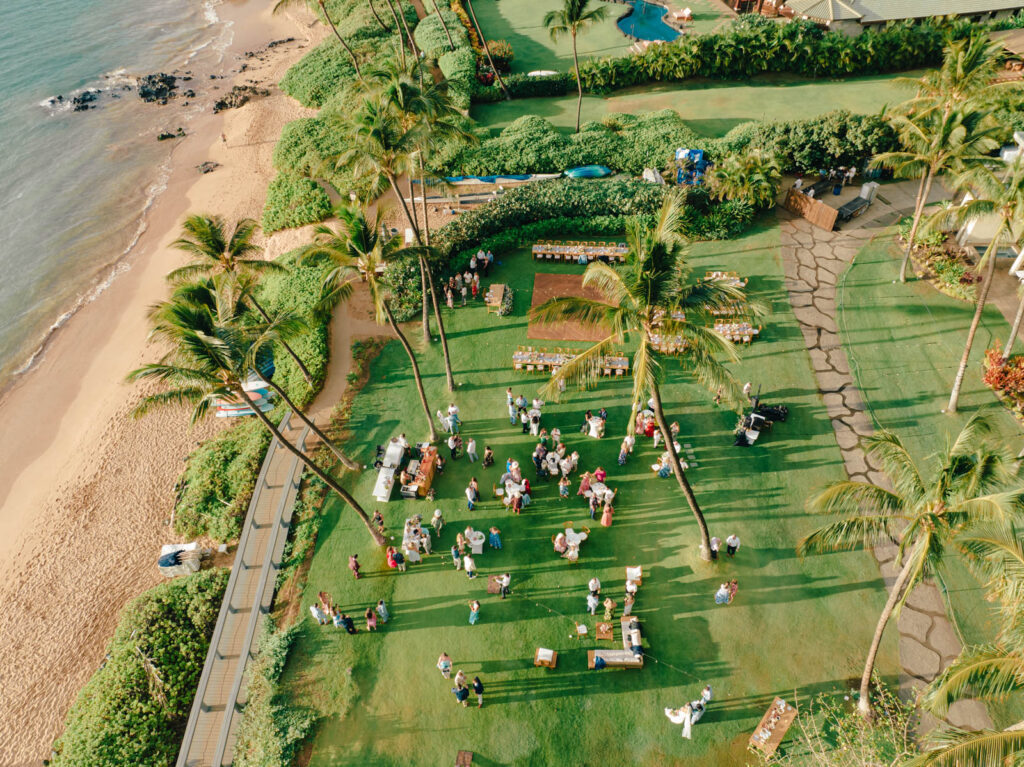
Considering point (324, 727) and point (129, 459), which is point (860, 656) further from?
point (129, 459)

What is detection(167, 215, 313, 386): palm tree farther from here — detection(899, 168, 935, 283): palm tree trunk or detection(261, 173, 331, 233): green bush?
detection(899, 168, 935, 283): palm tree trunk

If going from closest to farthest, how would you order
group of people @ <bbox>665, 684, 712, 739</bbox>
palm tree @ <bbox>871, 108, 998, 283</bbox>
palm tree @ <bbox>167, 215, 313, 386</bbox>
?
group of people @ <bbox>665, 684, 712, 739</bbox>
palm tree @ <bbox>167, 215, 313, 386</bbox>
palm tree @ <bbox>871, 108, 998, 283</bbox>

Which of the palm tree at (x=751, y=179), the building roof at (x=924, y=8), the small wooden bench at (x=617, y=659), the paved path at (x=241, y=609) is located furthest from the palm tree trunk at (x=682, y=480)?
the building roof at (x=924, y=8)

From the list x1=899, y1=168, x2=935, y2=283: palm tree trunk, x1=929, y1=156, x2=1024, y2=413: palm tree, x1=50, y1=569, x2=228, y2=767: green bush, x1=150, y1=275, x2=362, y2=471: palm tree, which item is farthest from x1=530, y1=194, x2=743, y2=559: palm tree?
x1=899, y1=168, x2=935, y2=283: palm tree trunk

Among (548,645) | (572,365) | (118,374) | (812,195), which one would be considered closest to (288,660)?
(548,645)

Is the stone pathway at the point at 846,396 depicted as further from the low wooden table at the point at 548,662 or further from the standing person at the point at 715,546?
the low wooden table at the point at 548,662

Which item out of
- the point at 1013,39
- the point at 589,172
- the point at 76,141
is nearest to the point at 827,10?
the point at 1013,39
